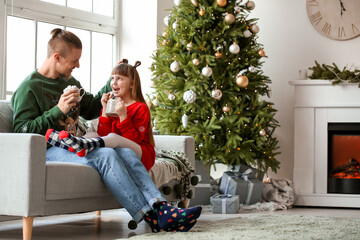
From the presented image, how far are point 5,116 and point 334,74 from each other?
3.12 metres

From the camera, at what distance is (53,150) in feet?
10.5

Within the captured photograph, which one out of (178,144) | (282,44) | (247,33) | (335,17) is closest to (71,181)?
(178,144)

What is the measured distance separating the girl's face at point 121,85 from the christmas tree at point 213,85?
1.39 metres

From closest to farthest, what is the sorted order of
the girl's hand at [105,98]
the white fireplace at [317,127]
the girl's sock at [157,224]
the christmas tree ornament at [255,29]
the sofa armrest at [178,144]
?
the girl's sock at [157,224] → the girl's hand at [105,98] → the sofa armrest at [178,144] → the christmas tree ornament at [255,29] → the white fireplace at [317,127]

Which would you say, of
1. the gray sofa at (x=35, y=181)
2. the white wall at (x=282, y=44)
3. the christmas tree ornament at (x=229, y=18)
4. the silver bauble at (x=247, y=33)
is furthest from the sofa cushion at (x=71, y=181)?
the white wall at (x=282, y=44)

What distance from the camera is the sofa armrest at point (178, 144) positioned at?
4012mm

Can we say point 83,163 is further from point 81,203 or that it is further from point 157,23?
point 157,23

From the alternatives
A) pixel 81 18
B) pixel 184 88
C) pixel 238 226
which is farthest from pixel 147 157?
pixel 81 18

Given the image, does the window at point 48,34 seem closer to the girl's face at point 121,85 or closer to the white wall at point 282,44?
the white wall at point 282,44

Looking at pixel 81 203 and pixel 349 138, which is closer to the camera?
pixel 81 203

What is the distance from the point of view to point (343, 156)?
18.1ft

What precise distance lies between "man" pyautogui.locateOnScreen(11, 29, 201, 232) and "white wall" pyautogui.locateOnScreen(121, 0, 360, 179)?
7.68ft

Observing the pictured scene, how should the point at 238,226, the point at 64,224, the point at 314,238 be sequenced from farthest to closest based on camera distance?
the point at 64,224 → the point at 238,226 → the point at 314,238

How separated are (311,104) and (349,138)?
45 cm
